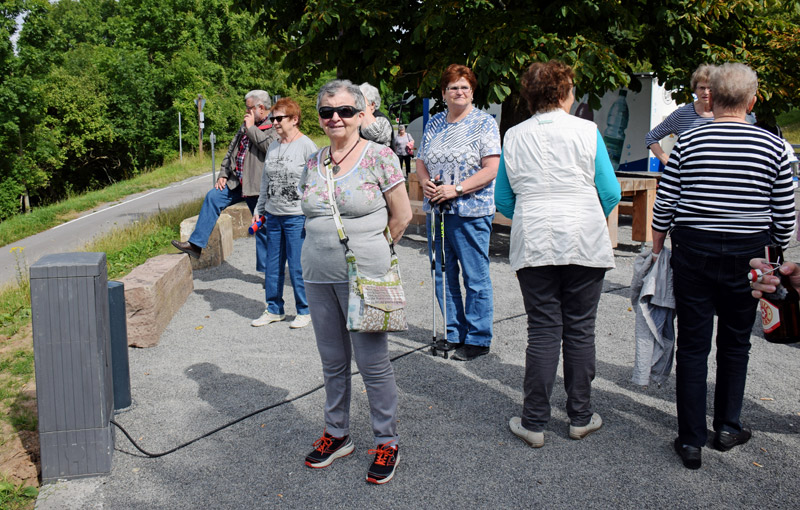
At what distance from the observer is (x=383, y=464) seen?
11.1 feet

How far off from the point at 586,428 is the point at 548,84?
1.78m

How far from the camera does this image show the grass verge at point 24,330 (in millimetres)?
3926

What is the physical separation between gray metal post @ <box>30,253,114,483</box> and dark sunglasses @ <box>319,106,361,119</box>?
135 cm

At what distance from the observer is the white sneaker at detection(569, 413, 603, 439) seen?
371 cm

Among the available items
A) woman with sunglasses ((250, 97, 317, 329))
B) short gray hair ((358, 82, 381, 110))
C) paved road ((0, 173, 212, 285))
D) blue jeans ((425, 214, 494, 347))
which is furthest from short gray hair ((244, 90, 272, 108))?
paved road ((0, 173, 212, 285))

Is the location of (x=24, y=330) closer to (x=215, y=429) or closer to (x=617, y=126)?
(x=215, y=429)

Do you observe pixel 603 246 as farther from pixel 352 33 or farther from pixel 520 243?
pixel 352 33

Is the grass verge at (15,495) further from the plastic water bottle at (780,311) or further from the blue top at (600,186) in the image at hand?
the plastic water bottle at (780,311)

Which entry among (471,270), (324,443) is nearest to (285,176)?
(471,270)

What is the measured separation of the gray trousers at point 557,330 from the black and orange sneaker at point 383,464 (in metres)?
0.75

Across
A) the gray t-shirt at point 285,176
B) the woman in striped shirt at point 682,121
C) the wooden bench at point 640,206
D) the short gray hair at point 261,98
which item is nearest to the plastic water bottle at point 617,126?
the wooden bench at point 640,206

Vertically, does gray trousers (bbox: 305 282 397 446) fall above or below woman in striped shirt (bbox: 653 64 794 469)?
below

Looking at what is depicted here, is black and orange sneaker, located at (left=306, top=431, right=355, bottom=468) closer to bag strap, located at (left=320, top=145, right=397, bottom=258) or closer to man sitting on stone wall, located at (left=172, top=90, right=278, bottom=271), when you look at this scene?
bag strap, located at (left=320, top=145, right=397, bottom=258)

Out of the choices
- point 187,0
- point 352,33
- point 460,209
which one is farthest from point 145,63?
point 460,209
